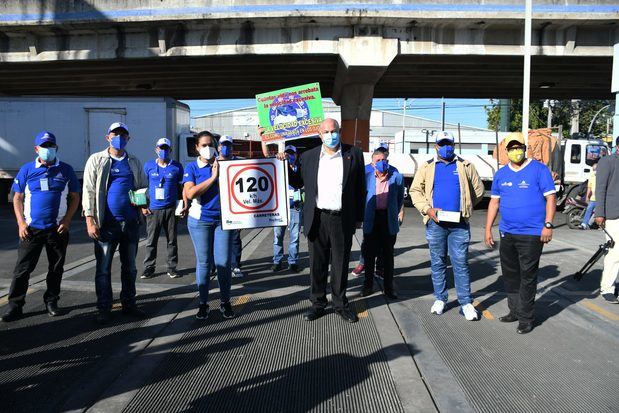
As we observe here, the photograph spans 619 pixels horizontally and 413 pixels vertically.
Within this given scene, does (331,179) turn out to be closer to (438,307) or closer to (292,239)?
(438,307)

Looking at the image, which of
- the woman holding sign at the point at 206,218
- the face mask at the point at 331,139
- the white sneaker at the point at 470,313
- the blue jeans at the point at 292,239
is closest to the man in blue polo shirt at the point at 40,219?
the woman holding sign at the point at 206,218

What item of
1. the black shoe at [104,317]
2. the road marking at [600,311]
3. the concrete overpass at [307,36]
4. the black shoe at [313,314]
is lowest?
the road marking at [600,311]

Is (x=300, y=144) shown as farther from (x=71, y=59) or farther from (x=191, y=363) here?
(x=191, y=363)

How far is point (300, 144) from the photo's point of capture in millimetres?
17094

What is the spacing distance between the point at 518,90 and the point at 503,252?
23377 mm

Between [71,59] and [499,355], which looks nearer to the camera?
[499,355]

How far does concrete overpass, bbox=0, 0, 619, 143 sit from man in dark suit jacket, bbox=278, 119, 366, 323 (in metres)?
11.3

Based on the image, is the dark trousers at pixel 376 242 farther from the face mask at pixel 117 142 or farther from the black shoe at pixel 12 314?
the black shoe at pixel 12 314

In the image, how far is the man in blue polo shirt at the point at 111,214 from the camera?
4.90m

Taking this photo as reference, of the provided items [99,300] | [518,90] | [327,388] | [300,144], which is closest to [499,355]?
[327,388]

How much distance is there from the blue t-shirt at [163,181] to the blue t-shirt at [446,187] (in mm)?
Answer: 4100

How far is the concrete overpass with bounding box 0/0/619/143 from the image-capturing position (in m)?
16.6

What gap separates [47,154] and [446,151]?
13.6 ft

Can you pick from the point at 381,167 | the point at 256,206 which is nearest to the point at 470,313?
the point at 381,167
